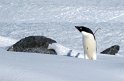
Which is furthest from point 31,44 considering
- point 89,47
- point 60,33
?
point 60,33

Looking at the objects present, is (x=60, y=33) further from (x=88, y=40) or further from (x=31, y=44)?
(x=88, y=40)

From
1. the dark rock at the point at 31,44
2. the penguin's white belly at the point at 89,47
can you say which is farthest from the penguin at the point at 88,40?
the dark rock at the point at 31,44

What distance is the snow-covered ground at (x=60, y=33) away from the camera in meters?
2.59

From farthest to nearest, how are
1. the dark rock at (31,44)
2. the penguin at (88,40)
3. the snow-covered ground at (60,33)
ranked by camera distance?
the dark rock at (31,44)
the penguin at (88,40)
the snow-covered ground at (60,33)

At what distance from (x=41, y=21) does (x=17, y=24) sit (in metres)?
1.13

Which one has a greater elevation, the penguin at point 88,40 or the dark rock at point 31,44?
the penguin at point 88,40

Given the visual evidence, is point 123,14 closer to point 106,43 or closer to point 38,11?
point 38,11

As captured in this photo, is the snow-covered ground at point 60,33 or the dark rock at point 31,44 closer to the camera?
the snow-covered ground at point 60,33

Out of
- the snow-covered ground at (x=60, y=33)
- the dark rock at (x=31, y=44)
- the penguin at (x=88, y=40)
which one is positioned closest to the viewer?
the snow-covered ground at (x=60, y=33)

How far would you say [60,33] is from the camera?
41.1 ft

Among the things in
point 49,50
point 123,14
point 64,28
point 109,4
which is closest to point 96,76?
point 49,50

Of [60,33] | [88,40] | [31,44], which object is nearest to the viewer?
[88,40]

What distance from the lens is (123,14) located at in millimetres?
16219

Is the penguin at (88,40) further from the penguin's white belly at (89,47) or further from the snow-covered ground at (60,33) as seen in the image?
the snow-covered ground at (60,33)
